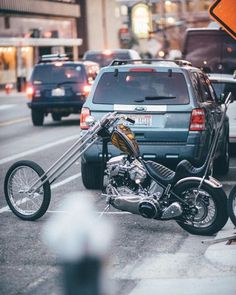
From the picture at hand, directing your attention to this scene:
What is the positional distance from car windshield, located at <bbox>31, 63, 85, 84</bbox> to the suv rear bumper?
13.3m

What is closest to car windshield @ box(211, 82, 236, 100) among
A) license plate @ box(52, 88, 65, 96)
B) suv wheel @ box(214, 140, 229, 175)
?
suv wheel @ box(214, 140, 229, 175)

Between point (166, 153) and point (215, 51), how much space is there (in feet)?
48.4

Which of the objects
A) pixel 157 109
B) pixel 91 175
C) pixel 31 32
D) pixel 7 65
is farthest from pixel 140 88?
Result: pixel 31 32

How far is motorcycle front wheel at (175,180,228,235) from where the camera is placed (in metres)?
7.26

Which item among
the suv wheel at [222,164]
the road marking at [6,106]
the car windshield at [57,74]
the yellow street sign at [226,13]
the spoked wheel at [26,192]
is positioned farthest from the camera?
the road marking at [6,106]

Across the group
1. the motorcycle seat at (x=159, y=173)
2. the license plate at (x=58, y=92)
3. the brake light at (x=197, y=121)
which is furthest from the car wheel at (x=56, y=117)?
the motorcycle seat at (x=159, y=173)

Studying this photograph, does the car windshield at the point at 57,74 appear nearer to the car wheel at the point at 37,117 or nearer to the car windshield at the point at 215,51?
the car wheel at the point at 37,117

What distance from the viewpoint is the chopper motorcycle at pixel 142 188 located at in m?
7.34

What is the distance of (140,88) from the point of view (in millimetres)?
10281

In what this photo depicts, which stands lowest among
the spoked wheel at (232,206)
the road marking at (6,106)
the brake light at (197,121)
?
the road marking at (6,106)

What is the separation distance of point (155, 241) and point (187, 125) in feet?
9.92

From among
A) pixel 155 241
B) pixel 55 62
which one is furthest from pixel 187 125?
pixel 55 62

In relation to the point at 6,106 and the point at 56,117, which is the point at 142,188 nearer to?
the point at 56,117

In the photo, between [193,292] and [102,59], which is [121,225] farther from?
[102,59]
